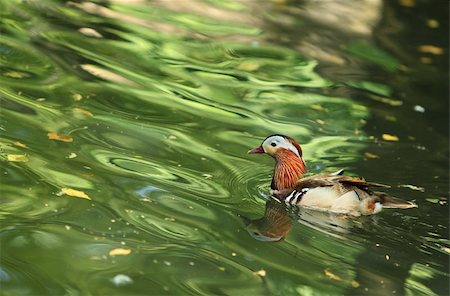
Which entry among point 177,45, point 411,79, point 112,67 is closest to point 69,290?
point 112,67

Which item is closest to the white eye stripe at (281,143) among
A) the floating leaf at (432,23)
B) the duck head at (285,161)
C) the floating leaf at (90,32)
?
the duck head at (285,161)

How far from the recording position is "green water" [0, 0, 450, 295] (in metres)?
5.44

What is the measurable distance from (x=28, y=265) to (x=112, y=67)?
173 inches

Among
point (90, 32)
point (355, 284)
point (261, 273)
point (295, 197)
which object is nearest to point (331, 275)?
point (355, 284)

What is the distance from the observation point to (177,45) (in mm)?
10453

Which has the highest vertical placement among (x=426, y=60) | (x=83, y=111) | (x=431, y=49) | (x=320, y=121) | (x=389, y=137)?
(x=431, y=49)

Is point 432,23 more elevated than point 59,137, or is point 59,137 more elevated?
point 432,23

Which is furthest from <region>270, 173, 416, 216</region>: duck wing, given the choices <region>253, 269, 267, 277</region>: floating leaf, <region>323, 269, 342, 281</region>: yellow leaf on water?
<region>253, 269, 267, 277</region>: floating leaf

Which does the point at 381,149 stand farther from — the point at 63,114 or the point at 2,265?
the point at 2,265

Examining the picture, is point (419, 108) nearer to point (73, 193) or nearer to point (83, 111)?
point (83, 111)

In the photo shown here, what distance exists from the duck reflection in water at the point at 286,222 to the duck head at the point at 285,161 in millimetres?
180

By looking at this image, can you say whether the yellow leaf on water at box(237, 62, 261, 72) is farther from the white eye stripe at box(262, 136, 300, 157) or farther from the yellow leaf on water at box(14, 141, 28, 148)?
the yellow leaf on water at box(14, 141, 28, 148)

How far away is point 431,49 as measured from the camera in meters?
12.1

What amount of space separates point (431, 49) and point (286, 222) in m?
6.48
